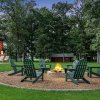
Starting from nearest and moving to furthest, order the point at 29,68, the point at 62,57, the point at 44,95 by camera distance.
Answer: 1. the point at 44,95
2. the point at 29,68
3. the point at 62,57

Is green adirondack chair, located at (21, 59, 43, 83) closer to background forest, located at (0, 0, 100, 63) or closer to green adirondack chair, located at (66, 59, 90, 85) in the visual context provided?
green adirondack chair, located at (66, 59, 90, 85)

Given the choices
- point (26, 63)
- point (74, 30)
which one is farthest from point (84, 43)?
point (26, 63)

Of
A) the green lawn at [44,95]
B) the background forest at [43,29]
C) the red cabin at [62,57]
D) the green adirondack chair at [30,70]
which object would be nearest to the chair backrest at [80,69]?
the green adirondack chair at [30,70]

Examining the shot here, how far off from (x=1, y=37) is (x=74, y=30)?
13.4 metres

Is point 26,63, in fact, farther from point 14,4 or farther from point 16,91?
point 14,4

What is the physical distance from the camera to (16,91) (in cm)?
1105

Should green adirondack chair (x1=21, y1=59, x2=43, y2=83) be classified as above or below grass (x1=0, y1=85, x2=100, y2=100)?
above

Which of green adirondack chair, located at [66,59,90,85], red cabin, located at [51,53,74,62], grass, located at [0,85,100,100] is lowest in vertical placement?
grass, located at [0,85,100,100]

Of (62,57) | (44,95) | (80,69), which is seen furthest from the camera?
(62,57)

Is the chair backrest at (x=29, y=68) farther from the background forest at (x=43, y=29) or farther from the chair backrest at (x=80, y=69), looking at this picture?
the background forest at (x=43, y=29)

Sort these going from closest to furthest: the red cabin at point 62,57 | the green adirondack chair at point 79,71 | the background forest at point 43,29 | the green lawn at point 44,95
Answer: the green lawn at point 44,95
the green adirondack chair at point 79,71
the background forest at point 43,29
the red cabin at point 62,57

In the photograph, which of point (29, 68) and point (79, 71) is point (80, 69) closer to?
point (79, 71)

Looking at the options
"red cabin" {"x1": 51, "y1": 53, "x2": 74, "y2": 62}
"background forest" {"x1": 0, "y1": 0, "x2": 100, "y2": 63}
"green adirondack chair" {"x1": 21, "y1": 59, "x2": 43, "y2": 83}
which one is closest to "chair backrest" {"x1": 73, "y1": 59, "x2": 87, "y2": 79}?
"green adirondack chair" {"x1": 21, "y1": 59, "x2": 43, "y2": 83}

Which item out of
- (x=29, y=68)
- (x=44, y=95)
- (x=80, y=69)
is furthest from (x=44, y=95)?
(x=80, y=69)
